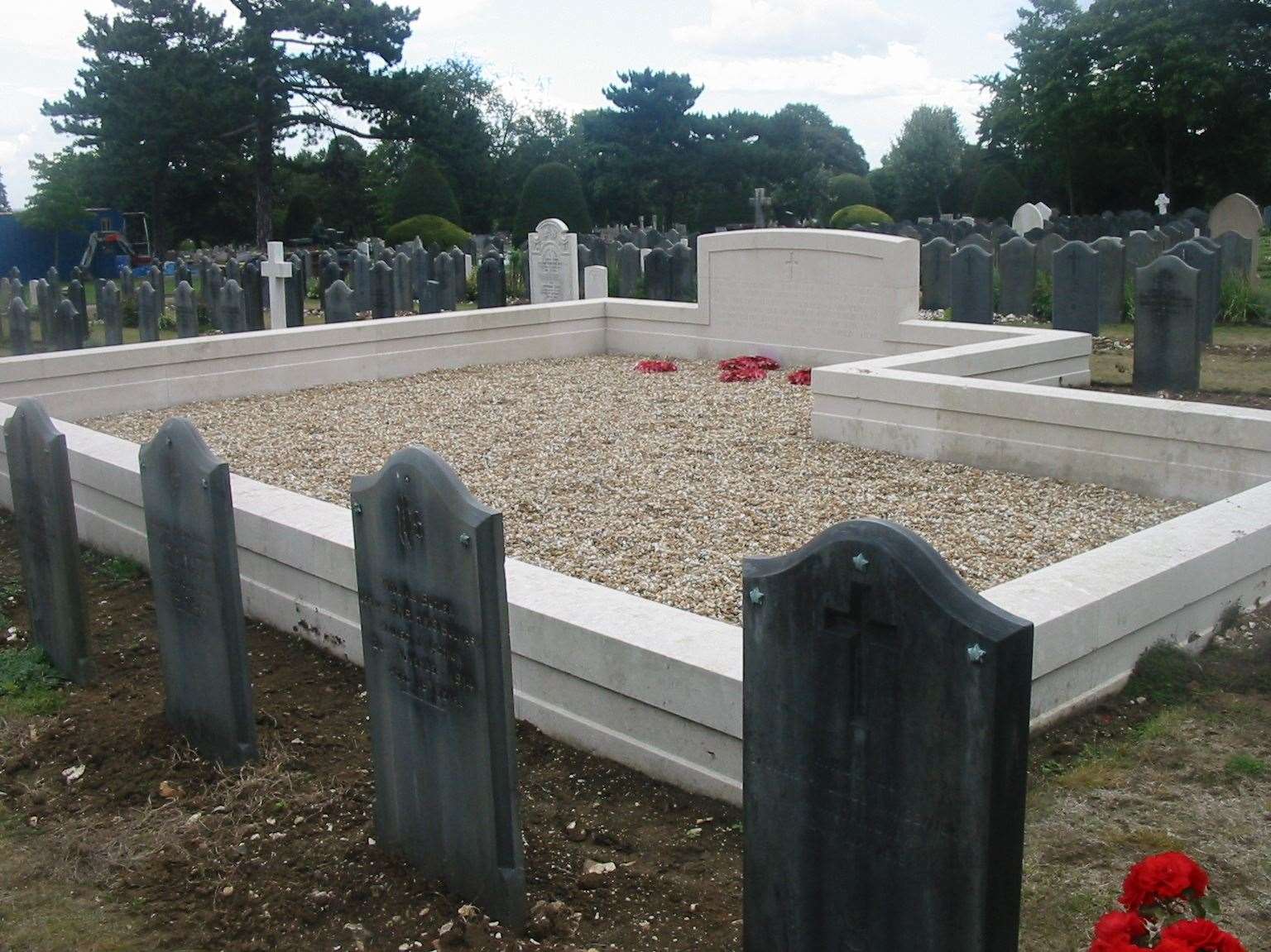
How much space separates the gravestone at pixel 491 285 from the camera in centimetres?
1700

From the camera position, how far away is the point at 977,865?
8.00ft

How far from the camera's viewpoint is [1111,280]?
14523mm

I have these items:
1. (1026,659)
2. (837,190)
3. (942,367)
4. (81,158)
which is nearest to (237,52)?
(81,158)

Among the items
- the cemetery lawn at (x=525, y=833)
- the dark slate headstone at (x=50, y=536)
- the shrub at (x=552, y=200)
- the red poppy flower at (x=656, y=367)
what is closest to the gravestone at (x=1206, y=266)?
the red poppy flower at (x=656, y=367)

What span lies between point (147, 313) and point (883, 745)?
15.4 meters

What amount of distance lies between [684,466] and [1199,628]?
3662 millimetres

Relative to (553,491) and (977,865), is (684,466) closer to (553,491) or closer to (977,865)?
(553,491)

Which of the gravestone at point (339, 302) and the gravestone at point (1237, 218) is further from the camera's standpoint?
the gravestone at point (1237, 218)

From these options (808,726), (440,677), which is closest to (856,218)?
(440,677)

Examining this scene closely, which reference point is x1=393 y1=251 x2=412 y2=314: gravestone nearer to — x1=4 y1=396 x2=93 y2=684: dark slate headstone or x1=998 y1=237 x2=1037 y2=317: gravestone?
x1=998 y1=237 x2=1037 y2=317: gravestone

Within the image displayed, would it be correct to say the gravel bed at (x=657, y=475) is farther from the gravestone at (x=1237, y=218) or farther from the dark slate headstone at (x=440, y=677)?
the gravestone at (x=1237, y=218)

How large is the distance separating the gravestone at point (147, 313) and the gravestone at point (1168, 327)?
1150 centimetres

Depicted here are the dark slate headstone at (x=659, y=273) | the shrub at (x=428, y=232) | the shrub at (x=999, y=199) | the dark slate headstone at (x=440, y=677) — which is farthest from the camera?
the shrub at (x=999, y=199)

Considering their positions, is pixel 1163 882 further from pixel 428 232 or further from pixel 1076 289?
pixel 428 232
